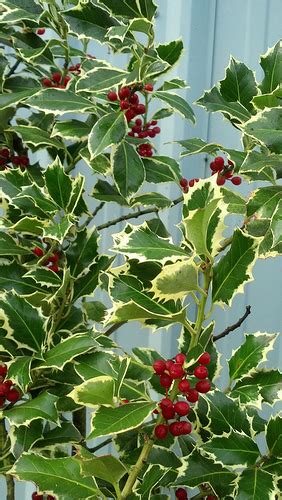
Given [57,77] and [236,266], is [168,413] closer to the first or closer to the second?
[236,266]

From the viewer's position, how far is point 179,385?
67cm

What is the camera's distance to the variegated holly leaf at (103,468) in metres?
0.67

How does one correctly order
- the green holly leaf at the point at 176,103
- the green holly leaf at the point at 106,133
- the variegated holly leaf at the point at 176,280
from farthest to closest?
the green holly leaf at the point at 176,103, the green holly leaf at the point at 106,133, the variegated holly leaf at the point at 176,280

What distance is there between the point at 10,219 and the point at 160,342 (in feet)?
2.59

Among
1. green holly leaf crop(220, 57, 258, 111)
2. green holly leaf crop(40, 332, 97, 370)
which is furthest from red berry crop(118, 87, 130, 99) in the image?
green holly leaf crop(40, 332, 97, 370)

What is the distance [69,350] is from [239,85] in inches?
17.0

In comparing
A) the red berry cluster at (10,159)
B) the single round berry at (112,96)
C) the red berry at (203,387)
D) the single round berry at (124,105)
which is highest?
the single round berry at (112,96)

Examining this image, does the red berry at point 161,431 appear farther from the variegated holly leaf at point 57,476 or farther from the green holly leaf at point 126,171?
the green holly leaf at point 126,171

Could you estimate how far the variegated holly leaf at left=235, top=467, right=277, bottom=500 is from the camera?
2.12ft

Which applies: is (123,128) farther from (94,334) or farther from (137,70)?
(94,334)

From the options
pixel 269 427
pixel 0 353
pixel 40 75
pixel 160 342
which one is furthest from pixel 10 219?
pixel 160 342

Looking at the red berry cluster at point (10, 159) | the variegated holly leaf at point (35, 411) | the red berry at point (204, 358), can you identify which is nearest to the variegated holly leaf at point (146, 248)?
the red berry at point (204, 358)

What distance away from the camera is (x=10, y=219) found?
892mm

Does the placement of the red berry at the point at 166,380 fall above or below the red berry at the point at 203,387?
above
